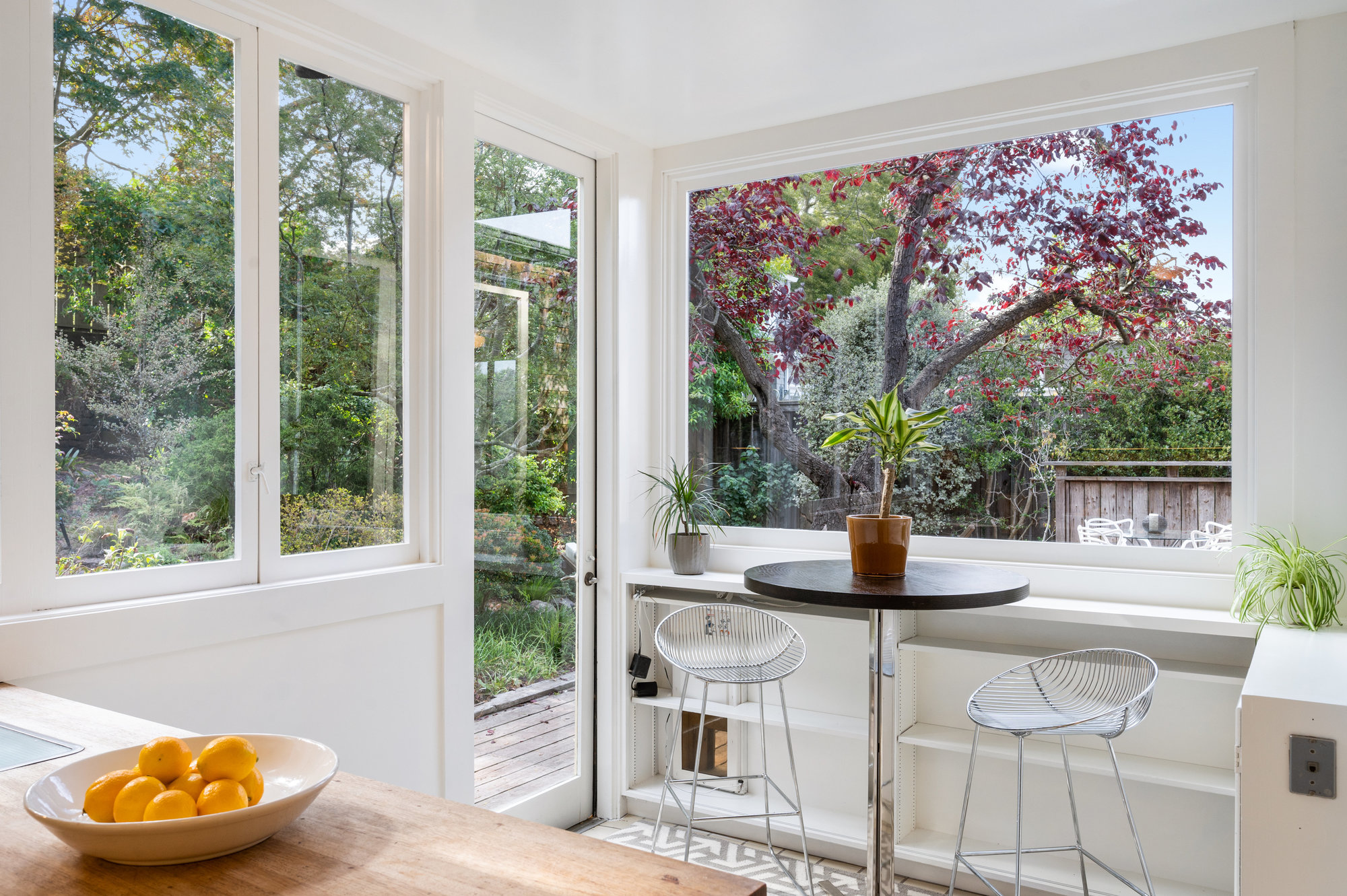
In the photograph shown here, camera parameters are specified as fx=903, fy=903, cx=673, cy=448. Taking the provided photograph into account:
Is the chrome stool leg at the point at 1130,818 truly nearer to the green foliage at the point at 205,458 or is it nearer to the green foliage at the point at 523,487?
the green foliage at the point at 523,487

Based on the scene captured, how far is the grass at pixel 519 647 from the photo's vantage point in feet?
10.2

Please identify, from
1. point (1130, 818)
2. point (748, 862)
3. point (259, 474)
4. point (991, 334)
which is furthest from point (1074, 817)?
point (259, 474)

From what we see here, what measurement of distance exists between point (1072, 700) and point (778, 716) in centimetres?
114

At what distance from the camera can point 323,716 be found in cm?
249

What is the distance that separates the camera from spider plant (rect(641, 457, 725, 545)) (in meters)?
3.62

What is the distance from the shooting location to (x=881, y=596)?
88.8 inches

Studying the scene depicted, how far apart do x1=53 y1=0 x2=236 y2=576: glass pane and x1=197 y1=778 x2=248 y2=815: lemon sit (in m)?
1.24

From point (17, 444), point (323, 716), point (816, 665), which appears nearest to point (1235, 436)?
point (816, 665)

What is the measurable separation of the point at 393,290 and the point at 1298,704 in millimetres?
2515

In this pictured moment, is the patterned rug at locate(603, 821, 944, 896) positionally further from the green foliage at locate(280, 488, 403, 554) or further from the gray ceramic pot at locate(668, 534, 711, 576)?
the green foliage at locate(280, 488, 403, 554)

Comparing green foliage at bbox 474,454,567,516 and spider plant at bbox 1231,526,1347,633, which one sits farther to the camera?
green foliage at bbox 474,454,567,516

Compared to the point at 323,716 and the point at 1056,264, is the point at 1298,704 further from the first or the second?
the point at 323,716

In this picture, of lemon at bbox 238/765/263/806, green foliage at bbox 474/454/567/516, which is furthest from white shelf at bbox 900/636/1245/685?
lemon at bbox 238/765/263/806

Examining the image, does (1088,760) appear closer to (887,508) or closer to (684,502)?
(887,508)
